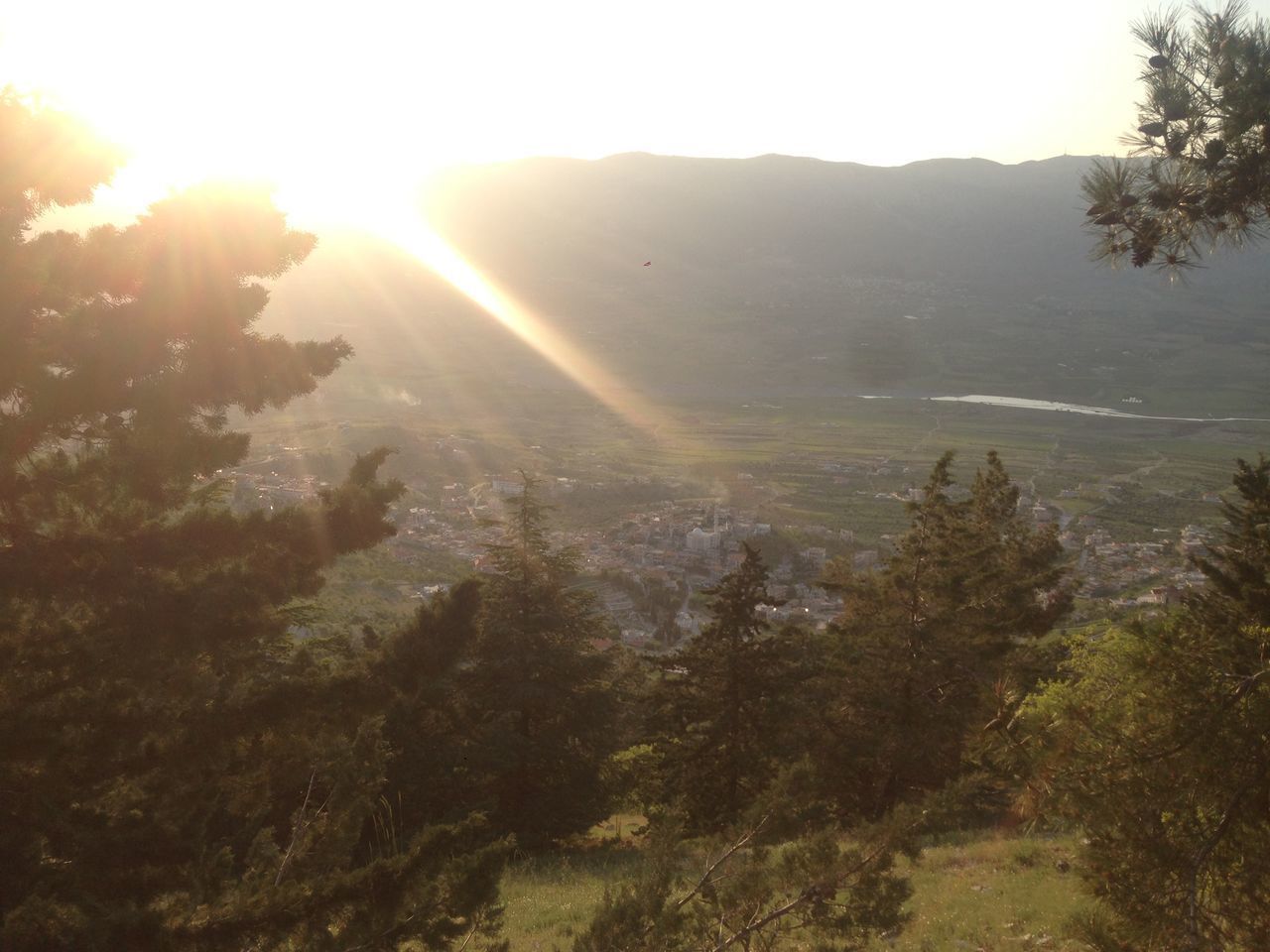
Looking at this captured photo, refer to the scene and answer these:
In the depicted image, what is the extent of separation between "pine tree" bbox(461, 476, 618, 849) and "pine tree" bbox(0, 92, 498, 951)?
563cm

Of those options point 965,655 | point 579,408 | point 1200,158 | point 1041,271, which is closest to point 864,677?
point 965,655

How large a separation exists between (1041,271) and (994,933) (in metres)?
187

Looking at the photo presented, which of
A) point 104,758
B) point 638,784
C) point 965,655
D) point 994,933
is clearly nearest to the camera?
point 104,758

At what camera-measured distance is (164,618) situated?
5594 mm

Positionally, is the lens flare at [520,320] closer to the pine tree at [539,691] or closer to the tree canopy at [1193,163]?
the pine tree at [539,691]

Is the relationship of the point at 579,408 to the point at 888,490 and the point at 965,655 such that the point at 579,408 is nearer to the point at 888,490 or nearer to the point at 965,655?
the point at 888,490

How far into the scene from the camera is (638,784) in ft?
53.0

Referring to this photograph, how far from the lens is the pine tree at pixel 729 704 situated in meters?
12.9

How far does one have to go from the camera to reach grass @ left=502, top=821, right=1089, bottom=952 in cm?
622

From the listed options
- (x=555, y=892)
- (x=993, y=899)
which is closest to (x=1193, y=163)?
(x=993, y=899)

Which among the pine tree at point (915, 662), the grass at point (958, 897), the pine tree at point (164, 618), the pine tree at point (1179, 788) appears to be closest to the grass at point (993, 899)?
the grass at point (958, 897)

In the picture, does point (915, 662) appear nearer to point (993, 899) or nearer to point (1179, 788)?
point (993, 899)

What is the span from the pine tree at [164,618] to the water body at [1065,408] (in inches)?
3709

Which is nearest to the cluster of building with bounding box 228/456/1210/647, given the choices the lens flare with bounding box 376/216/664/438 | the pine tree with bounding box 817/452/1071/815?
the pine tree with bounding box 817/452/1071/815
